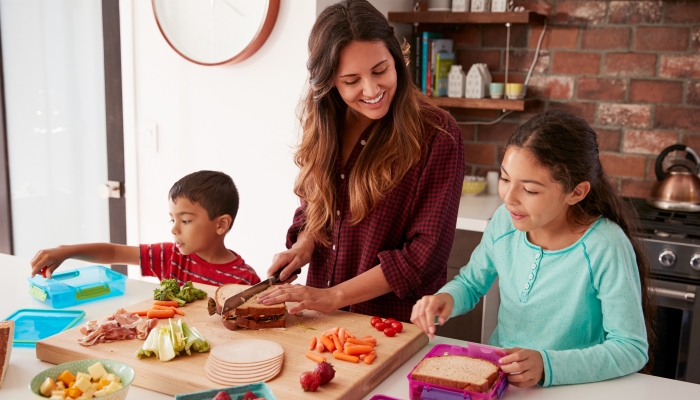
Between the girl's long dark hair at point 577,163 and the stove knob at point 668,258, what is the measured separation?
987 millimetres

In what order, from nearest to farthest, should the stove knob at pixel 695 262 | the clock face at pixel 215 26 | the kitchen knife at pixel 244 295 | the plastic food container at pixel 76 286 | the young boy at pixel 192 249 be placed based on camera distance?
the kitchen knife at pixel 244 295, the plastic food container at pixel 76 286, the young boy at pixel 192 249, the stove knob at pixel 695 262, the clock face at pixel 215 26

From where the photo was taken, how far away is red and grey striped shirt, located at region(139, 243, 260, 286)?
2053 millimetres

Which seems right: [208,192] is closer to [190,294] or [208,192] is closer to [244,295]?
[190,294]

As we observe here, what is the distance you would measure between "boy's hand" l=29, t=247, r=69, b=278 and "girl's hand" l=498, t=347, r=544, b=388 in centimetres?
130

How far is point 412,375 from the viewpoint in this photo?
131cm

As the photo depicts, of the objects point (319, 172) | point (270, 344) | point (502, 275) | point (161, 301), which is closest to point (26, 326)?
point (161, 301)

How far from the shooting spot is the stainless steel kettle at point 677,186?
278 centimetres

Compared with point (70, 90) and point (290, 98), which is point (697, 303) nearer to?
point (290, 98)

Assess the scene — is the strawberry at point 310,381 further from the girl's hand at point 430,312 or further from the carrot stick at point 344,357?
the girl's hand at point 430,312

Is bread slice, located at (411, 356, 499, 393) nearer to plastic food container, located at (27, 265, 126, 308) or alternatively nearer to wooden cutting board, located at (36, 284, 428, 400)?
wooden cutting board, located at (36, 284, 428, 400)

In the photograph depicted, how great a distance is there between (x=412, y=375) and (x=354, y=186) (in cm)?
67

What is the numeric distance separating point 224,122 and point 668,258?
1.87 meters

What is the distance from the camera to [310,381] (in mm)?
1270

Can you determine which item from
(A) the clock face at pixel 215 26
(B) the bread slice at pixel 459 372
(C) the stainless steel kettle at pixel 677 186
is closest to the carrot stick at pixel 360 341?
(B) the bread slice at pixel 459 372
